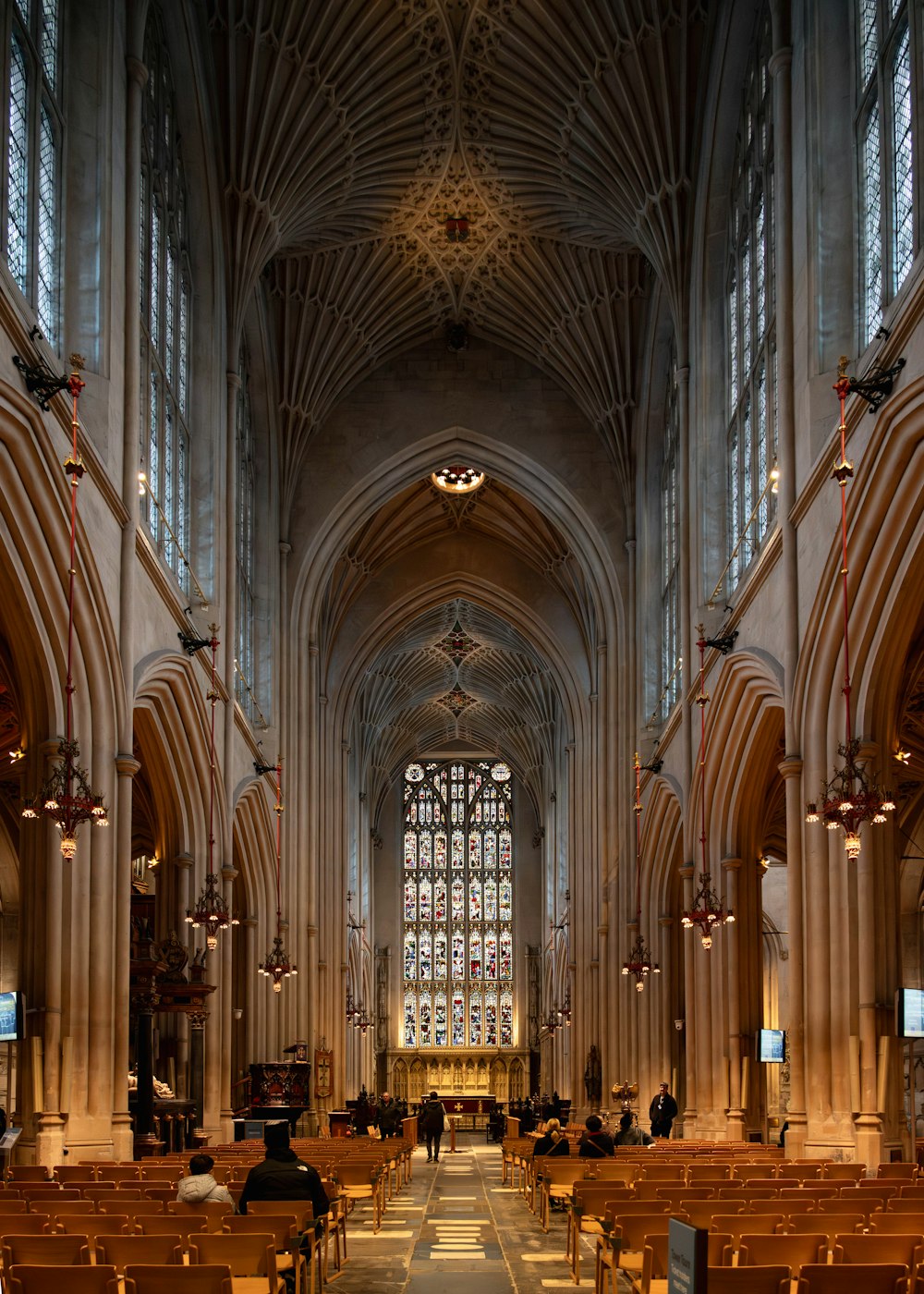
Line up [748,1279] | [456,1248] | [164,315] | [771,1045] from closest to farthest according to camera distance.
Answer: [748,1279] < [456,1248] < [771,1045] < [164,315]

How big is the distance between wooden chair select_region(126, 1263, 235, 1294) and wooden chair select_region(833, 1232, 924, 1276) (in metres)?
3.06

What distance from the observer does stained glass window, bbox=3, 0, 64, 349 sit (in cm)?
1583

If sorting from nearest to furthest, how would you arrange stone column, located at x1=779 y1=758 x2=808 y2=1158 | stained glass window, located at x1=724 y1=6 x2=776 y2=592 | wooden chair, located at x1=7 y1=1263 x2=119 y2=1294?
wooden chair, located at x1=7 y1=1263 x2=119 y2=1294 → stone column, located at x1=779 y1=758 x2=808 y2=1158 → stained glass window, located at x1=724 y1=6 x2=776 y2=592

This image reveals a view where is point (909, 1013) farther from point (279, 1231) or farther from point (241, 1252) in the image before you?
point (241, 1252)

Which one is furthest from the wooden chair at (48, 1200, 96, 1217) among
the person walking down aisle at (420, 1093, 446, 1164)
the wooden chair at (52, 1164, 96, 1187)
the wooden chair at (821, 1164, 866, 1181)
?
the person walking down aisle at (420, 1093, 446, 1164)

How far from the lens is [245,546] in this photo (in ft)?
102

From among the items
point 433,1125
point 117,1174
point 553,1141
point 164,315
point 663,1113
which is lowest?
point 433,1125

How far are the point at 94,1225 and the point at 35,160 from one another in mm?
11670

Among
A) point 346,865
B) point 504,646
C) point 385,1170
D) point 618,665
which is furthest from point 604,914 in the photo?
point 385,1170

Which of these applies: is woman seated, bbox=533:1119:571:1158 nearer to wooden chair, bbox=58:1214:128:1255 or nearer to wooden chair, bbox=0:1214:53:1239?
wooden chair, bbox=58:1214:128:1255

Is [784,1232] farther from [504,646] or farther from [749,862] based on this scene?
[504,646]

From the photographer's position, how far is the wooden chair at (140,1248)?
806 cm

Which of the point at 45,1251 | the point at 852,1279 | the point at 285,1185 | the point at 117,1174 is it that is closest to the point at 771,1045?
the point at 117,1174

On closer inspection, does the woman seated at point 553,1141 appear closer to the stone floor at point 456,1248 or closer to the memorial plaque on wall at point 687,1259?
the stone floor at point 456,1248
